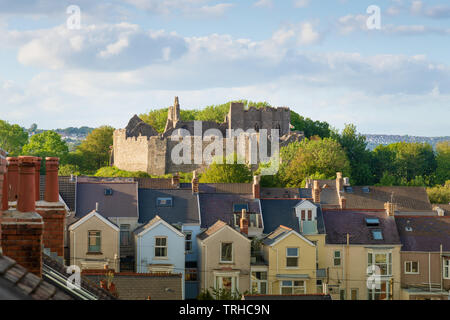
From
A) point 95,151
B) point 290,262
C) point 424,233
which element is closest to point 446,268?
point 424,233

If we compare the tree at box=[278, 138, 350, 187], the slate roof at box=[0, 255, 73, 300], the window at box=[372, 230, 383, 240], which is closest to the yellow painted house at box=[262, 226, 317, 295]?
the window at box=[372, 230, 383, 240]

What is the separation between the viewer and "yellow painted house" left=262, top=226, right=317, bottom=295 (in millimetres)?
40812

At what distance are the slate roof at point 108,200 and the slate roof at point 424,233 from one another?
15.4 m

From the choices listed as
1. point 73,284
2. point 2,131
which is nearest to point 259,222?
point 73,284

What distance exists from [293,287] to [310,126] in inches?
3315

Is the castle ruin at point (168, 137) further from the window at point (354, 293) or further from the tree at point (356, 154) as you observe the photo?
the window at point (354, 293)

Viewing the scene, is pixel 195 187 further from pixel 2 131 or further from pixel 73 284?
pixel 2 131

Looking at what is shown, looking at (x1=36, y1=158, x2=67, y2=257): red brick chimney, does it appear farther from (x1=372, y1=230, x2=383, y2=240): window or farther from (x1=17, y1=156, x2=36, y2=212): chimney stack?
(x1=372, y1=230, x2=383, y2=240): window

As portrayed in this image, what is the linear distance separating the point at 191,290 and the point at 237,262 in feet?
9.02

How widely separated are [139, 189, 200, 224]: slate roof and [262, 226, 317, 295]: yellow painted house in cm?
546

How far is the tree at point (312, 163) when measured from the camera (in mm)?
81062

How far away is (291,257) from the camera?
1610 inches

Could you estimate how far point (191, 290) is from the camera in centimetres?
4047

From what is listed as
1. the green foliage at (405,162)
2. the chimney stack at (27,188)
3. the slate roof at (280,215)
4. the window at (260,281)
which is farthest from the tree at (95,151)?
the chimney stack at (27,188)
